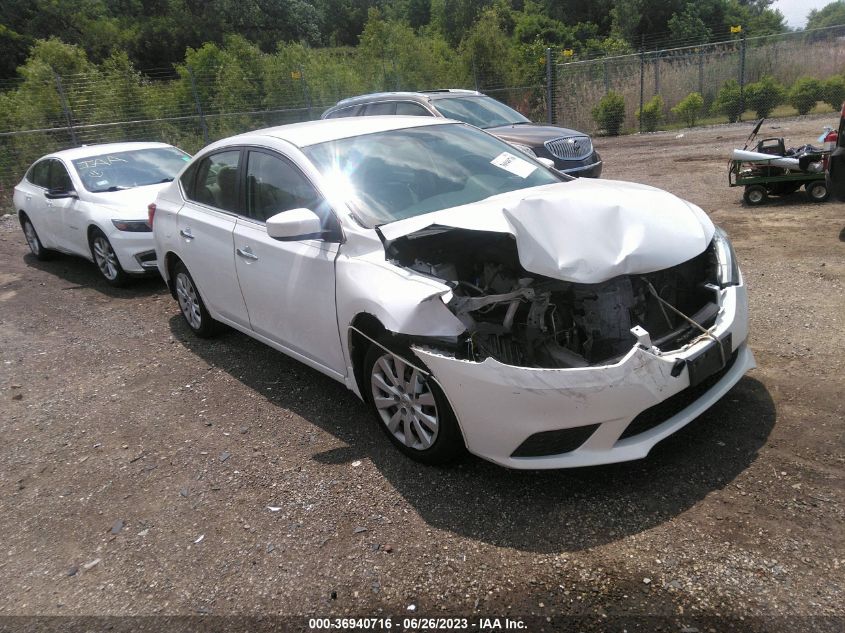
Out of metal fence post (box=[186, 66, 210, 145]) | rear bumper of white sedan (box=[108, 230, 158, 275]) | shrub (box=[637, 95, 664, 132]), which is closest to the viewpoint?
rear bumper of white sedan (box=[108, 230, 158, 275])

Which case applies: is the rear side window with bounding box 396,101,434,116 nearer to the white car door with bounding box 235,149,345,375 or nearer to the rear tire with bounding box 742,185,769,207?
the rear tire with bounding box 742,185,769,207

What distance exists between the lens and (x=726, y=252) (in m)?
3.64

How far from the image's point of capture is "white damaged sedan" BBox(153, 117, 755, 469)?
9.43 ft

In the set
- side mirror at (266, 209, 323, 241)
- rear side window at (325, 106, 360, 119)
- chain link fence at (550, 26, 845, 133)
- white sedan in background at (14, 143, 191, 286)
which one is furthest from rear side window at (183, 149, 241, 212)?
chain link fence at (550, 26, 845, 133)

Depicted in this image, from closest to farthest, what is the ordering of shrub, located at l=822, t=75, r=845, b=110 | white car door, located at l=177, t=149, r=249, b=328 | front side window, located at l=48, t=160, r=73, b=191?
white car door, located at l=177, t=149, r=249, b=328 → front side window, located at l=48, t=160, r=73, b=191 → shrub, located at l=822, t=75, r=845, b=110

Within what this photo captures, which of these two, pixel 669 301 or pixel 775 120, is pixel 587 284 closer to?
pixel 669 301

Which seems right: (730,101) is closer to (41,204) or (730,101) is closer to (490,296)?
(41,204)

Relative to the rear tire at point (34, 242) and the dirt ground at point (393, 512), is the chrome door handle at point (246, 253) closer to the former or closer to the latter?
the dirt ground at point (393, 512)

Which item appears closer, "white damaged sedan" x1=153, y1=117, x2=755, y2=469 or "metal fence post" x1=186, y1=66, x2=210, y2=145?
"white damaged sedan" x1=153, y1=117, x2=755, y2=469

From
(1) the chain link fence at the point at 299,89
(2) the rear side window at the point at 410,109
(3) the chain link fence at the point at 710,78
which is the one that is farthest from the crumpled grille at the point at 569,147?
(3) the chain link fence at the point at 710,78

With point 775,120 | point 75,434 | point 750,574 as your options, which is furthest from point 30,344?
point 775,120

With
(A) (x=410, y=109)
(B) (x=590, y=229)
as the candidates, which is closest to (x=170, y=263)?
(B) (x=590, y=229)

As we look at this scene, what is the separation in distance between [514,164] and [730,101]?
17.6 metres

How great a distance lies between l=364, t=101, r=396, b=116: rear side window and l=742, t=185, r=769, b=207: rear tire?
5.41m
